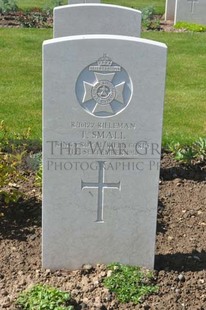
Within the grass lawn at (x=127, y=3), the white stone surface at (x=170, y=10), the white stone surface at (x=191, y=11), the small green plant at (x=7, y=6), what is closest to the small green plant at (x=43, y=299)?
the white stone surface at (x=191, y=11)

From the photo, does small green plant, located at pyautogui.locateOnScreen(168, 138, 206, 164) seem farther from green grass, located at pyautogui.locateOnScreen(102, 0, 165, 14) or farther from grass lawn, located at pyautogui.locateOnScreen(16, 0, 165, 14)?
green grass, located at pyautogui.locateOnScreen(102, 0, 165, 14)

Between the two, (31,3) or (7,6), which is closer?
(7,6)

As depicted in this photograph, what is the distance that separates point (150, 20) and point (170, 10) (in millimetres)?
670

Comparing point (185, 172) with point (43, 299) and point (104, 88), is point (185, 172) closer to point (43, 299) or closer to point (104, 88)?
point (104, 88)

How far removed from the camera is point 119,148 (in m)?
4.34

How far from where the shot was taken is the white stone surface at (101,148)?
4.12 m

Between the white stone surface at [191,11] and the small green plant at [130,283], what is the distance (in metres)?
10.8

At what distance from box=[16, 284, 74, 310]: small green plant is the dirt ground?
0.08 meters

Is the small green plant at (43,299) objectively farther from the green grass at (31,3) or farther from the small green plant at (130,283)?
the green grass at (31,3)

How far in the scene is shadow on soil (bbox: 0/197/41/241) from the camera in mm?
5113

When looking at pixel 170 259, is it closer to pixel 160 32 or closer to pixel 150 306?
pixel 150 306

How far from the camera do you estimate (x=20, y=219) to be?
17.6ft

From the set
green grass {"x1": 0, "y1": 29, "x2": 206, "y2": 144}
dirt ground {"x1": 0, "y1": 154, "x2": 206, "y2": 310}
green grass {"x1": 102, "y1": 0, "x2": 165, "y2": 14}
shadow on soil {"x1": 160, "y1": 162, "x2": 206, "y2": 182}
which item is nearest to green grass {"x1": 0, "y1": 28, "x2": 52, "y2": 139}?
green grass {"x1": 0, "y1": 29, "x2": 206, "y2": 144}

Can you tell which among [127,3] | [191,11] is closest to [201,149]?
[191,11]
